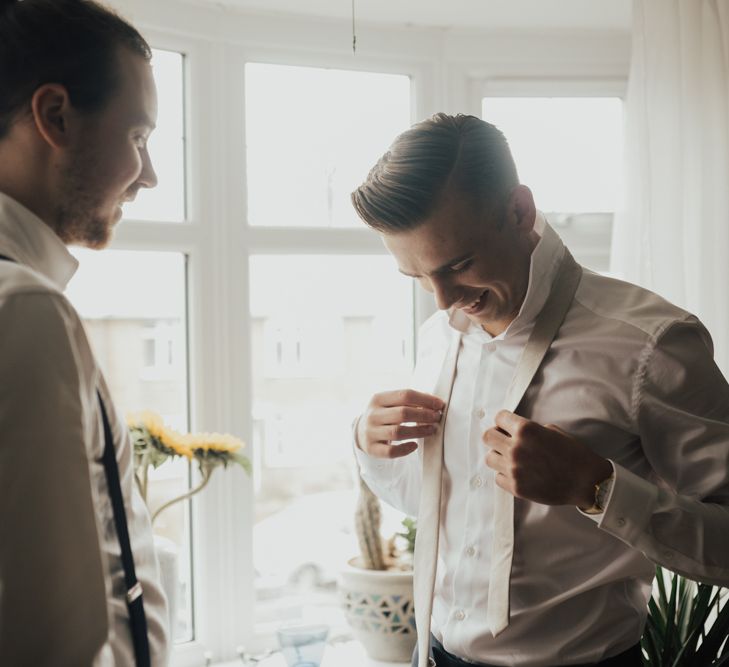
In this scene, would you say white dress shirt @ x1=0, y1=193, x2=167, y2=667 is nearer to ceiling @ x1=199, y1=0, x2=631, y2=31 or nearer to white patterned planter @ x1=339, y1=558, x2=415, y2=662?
white patterned planter @ x1=339, y1=558, x2=415, y2=662

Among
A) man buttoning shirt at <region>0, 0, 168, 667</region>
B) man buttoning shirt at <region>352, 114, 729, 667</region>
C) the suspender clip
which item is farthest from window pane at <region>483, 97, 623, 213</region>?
the suspender clip

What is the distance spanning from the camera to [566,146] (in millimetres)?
2586

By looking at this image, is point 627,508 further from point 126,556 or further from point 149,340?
point 149,340

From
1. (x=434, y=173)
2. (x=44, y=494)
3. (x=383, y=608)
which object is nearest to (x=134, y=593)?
(x=44, y=494)

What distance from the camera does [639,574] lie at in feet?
4.08

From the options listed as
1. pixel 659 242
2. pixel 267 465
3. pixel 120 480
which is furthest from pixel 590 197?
pixel 120 480

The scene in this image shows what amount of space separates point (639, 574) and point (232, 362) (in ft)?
4.16

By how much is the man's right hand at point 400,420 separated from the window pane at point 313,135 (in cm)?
106

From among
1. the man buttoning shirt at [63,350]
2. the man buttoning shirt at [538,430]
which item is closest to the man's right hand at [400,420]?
the man buttoning shirt at [538,430]

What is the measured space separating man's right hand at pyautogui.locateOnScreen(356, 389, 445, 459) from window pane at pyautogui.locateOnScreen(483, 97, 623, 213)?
4.41 feet

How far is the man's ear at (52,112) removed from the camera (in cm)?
92

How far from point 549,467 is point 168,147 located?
4.89 ft

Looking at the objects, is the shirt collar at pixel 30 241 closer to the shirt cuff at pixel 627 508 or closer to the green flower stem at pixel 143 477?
the shirt cuff at pixel 627 508

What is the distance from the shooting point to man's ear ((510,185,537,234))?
1.33 m
